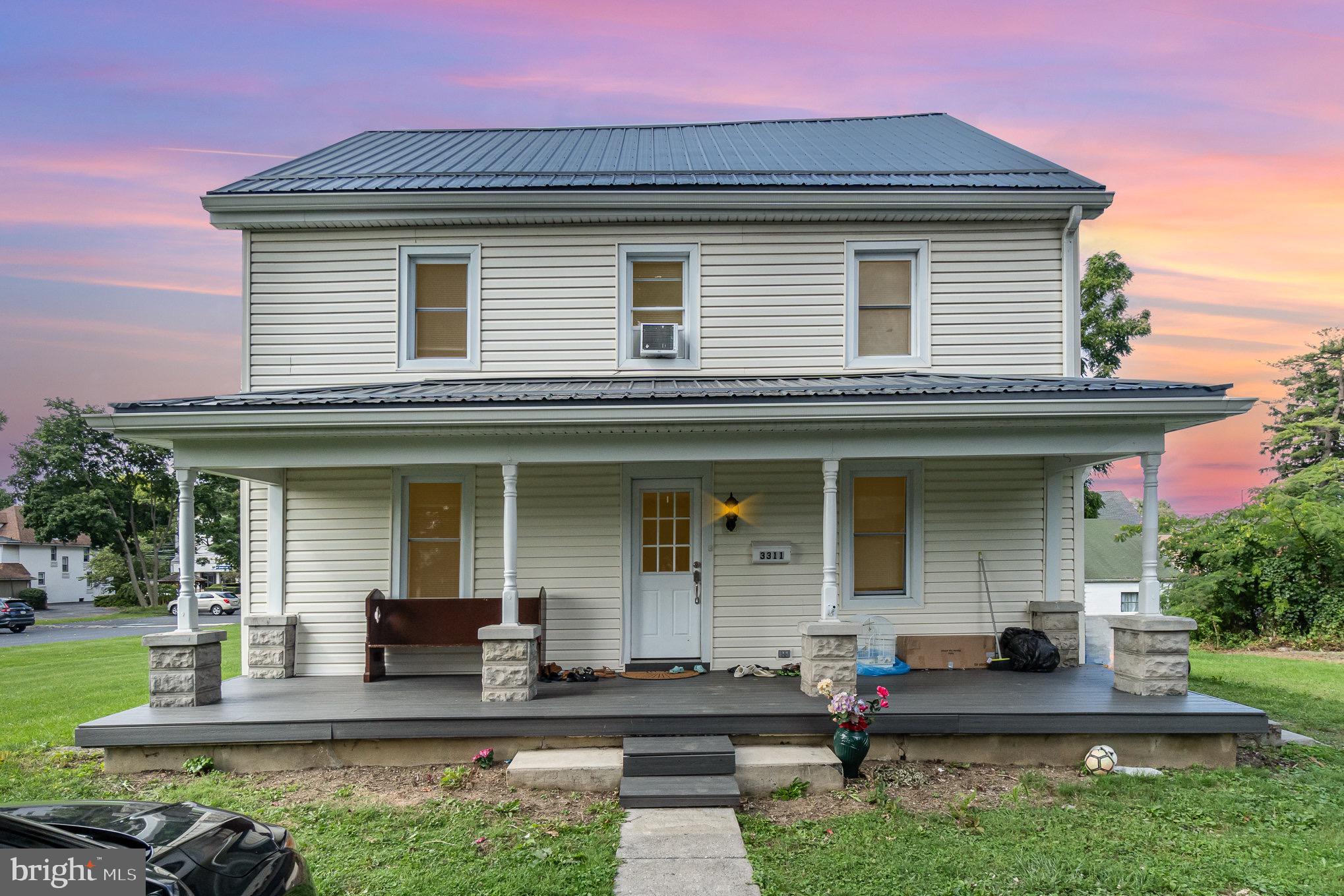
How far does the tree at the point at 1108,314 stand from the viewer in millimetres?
21297

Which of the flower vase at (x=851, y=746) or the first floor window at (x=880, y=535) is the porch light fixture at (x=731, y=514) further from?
the flower vase at (x=851, y=746)

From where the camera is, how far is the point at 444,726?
21.1ft

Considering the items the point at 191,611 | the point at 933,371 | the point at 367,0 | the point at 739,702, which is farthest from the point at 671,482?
the point at 367,0

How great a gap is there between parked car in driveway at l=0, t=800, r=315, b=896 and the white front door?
574 cm

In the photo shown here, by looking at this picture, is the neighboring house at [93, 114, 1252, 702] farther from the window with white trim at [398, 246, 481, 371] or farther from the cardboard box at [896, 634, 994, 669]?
the cardboard box at [896, 634, 994, 669]

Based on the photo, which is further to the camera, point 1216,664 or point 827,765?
point 1216,664

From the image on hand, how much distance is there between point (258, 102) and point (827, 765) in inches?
509

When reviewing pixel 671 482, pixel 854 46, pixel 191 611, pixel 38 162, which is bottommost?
pixel 191 611

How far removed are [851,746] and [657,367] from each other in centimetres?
469

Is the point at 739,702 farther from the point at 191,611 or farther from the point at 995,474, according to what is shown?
the point at 191,611

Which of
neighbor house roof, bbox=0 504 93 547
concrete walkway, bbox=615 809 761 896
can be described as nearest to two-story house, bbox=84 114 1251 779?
concrete walkway, bbox=615 809 761 896

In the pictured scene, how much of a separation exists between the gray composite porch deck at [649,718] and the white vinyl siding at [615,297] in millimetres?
3804

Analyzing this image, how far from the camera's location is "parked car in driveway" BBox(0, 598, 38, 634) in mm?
24708

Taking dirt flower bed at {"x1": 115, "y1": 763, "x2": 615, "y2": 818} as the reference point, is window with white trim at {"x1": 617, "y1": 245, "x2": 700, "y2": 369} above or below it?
above
